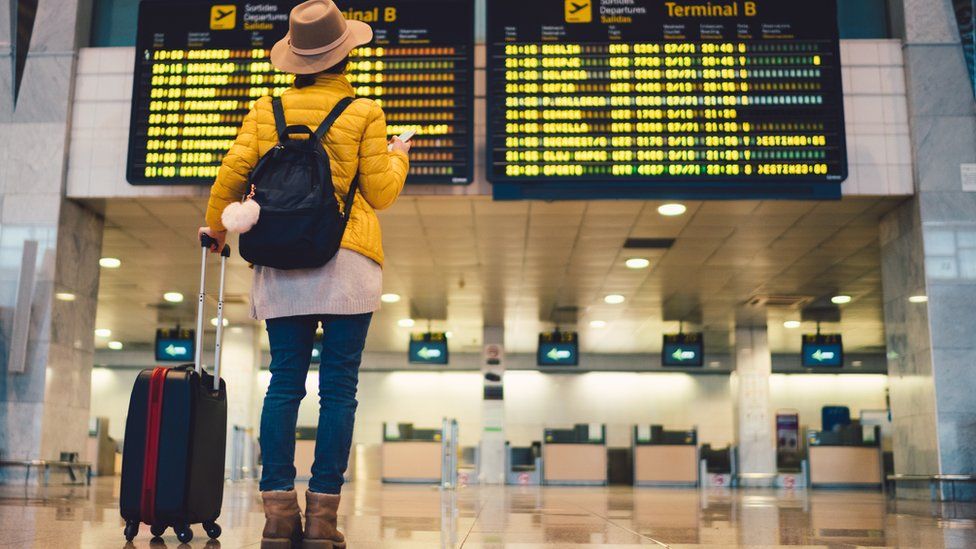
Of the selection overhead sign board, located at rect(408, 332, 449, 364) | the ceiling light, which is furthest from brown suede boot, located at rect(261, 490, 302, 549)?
overhead sign board, located at rect(408, 332, 449, 364)

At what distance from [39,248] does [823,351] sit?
13066 mm

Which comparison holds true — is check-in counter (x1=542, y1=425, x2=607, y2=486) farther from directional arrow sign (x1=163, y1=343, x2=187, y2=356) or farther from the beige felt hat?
the beige felt hat

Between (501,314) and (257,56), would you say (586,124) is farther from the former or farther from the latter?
(501,314)

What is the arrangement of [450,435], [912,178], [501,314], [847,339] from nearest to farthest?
1. [912,178]
2. [450,435]
3. [501,314]
4. [847,339]

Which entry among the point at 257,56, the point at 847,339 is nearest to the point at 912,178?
the point at 257,56

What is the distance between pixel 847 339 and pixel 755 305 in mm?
4943

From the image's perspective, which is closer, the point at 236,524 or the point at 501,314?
the point at 236,524

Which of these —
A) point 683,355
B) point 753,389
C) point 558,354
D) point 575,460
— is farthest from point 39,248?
point 753,389

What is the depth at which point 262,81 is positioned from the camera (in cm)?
823

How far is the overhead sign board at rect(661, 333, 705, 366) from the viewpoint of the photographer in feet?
55.1

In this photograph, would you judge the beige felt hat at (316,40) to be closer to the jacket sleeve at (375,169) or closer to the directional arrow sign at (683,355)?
the jacket sleeve at (375,169)

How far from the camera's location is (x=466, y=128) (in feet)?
26.8

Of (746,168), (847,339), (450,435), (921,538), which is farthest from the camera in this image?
(847,339)

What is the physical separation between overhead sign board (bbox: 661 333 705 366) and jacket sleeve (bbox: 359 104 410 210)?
14.2 metres
